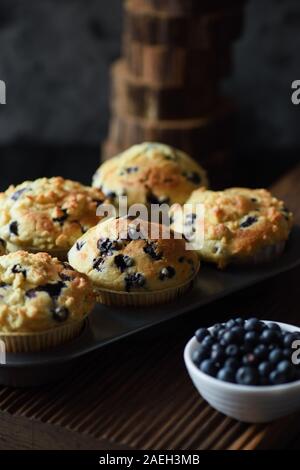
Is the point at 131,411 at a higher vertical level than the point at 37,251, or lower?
lower

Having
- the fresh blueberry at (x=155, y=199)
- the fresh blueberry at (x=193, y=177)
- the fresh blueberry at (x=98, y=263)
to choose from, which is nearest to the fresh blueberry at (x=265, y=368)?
the fresh blueberry at (x=98, y=263)

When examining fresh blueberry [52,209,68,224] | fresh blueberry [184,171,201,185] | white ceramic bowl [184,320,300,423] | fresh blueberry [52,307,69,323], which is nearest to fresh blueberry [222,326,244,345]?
white ceramic bowl [184,320,300,423]

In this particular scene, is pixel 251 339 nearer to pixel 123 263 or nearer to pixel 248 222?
pixel 123 263

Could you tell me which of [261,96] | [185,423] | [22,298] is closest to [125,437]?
[185,423]

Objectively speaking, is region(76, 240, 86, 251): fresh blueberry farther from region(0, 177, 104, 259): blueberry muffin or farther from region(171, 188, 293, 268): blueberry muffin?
region(171, 188, 293, 268): blueberry muffin

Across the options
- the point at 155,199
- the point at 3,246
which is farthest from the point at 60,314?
the point at 155,199
